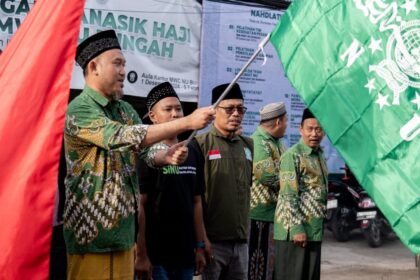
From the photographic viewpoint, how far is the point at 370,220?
12.1 m

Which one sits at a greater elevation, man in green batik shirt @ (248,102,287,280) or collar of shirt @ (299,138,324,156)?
collar of shirt @ (299,138,324,156)

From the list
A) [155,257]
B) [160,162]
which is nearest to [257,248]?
[155,257]

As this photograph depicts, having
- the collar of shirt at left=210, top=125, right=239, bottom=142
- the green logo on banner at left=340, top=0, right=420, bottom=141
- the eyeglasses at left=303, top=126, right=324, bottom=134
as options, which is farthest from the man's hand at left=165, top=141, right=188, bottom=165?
the eyeglasses at left=303, top=126, right=324, bottom=134

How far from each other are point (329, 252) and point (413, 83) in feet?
27.6

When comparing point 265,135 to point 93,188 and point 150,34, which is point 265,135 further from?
point 93,188

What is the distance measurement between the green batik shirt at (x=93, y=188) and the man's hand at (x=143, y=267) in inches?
39.0

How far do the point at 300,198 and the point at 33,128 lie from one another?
3.43 meters

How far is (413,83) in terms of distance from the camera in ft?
10.9

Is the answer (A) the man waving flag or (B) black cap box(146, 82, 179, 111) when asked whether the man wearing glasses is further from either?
(A) the man waving flag

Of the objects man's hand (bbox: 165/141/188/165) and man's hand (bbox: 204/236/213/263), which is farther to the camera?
man's hand (bbox: 204/236/213/263)

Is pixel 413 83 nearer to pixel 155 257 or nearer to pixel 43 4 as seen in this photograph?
pixel 43 4

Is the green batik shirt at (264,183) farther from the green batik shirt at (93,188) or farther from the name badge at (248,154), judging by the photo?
the green batik shirt at (93,188)

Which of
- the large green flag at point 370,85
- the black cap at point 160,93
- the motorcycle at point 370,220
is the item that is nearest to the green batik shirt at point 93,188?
the large green flag at point 370,85

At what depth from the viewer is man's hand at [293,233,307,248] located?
6.06 metres
